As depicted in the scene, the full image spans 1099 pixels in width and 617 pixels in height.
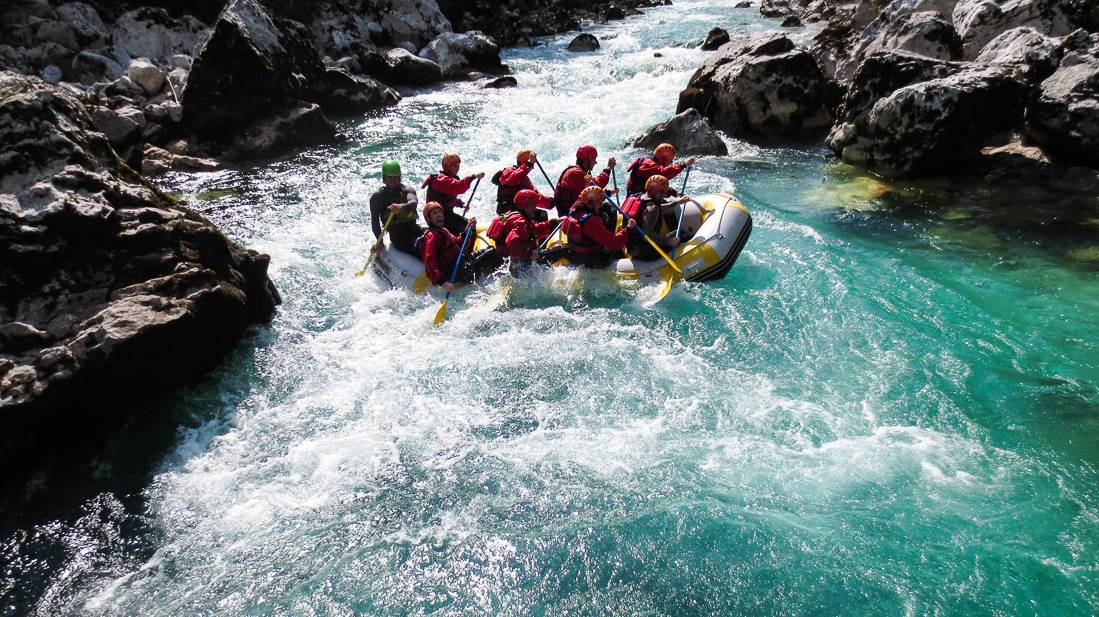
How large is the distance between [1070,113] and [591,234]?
312 inches

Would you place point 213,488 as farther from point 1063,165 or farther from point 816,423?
point 1063,165

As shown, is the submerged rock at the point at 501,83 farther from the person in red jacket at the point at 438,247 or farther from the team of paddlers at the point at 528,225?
the person in red jacket at the point at 438,247

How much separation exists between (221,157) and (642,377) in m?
11.5

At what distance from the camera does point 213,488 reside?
6.07 metres

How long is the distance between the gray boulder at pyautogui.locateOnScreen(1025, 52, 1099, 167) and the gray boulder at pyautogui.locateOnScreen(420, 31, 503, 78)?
15.9 meters

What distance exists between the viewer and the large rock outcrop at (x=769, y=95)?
14.6m

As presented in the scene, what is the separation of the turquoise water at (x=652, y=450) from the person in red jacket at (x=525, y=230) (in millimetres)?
466

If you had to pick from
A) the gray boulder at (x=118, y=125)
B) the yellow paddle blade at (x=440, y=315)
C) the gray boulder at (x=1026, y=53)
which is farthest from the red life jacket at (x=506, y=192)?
the gray boulder at (x=1026, y=53)

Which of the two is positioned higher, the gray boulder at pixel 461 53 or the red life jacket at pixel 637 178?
the gray boulder at pixel 461 53

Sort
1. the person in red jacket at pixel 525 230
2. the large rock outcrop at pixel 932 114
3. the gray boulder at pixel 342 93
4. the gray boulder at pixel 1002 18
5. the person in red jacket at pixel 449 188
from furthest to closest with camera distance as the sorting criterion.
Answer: the gray boulder at pixel 342 93 → the gray boulder at pixel 1002 18 → the large rock outcrop at pixel 932 114 → the person in red jacket at pixel 449 188 → the person in red jacket at pixel 525 230

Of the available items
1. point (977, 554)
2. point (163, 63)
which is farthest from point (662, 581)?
point (163, 63)

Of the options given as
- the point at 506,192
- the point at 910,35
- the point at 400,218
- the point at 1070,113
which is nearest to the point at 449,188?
the point at 400,218

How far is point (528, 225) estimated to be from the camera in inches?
358

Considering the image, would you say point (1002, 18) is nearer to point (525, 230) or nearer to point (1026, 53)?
point (1026, 53)
